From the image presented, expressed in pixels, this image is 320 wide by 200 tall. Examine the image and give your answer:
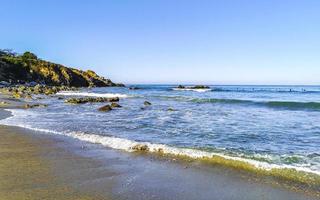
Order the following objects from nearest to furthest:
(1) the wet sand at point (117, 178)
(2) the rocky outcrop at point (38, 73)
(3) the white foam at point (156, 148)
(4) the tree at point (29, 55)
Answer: (1) the wet sand at point (117, 178)
(3) the white foam at point (156, 148)
(2) the rocky outcrop at point (38, 73)
(4) the tree at point (29, 55)

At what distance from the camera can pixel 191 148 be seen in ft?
34.7

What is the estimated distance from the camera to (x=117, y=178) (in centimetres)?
760

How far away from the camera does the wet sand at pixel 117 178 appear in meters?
6.46

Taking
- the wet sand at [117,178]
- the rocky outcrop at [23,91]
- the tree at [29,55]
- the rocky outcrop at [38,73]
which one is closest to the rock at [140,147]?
the wet sand at [117,178]

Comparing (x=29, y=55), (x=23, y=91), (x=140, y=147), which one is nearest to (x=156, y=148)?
(x=140, y=147)

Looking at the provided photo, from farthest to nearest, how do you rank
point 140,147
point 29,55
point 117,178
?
point 29,55
point 140,147
point 117,178

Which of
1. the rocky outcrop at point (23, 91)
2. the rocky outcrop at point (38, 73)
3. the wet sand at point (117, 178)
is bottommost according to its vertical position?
the wet sand at point (117, 178)

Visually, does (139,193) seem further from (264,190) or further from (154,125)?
(154,125)

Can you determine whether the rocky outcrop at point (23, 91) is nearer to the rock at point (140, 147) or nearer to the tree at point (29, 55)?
the rock at point (140, 147)

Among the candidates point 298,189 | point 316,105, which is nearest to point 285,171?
point 298,189

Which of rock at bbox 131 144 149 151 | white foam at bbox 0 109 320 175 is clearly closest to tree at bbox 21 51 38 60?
white foam at bbox 0 109 320 175

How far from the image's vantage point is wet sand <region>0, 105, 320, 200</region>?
646 cm

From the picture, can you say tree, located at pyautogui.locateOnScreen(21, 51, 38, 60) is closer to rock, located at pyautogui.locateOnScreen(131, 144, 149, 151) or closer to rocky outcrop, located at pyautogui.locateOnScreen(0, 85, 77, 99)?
rocky outcrop, located at pyautogui.locateOnScreen(0, 85, 77, 99)

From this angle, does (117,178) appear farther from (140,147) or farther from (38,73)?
(38,73)
